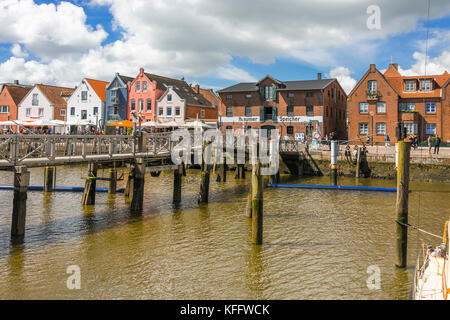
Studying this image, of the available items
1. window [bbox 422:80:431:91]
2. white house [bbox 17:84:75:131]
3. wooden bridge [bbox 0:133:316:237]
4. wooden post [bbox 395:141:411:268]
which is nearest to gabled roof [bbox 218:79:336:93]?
window [bbox 422:80:431:91]

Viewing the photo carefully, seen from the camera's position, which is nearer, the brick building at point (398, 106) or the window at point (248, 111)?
the brick building at point (398, 106)

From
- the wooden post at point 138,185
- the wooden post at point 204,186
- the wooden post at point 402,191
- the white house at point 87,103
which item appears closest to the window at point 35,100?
the white house at point 87,103

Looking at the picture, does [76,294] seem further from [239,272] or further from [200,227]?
[200,227]

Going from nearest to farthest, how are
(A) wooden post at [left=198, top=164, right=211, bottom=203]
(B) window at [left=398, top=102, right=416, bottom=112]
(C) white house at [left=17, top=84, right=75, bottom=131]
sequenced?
(A) wooden post at [left=198, top=164, right=211, bottom=203] < (B) window at [left=398, top=102, right=416, bottom=112] < (C) white house at [left=17, top=84, right=75, bottom=131]

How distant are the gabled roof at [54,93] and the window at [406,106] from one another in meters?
52.5

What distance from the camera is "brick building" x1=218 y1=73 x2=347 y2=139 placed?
1946 inches

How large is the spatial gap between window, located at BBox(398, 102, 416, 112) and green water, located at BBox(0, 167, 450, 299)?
27.1m

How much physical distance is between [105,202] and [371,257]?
558 inches

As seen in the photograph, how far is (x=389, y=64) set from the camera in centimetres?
5653

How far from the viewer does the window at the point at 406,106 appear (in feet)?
152

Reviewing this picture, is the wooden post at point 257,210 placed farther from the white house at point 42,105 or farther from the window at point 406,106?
the white house at point 42,105

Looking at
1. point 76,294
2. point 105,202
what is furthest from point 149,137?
point 76,294

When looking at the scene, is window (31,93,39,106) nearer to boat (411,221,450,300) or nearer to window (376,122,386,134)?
window (376,122,386,134)

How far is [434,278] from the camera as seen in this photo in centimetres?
872
